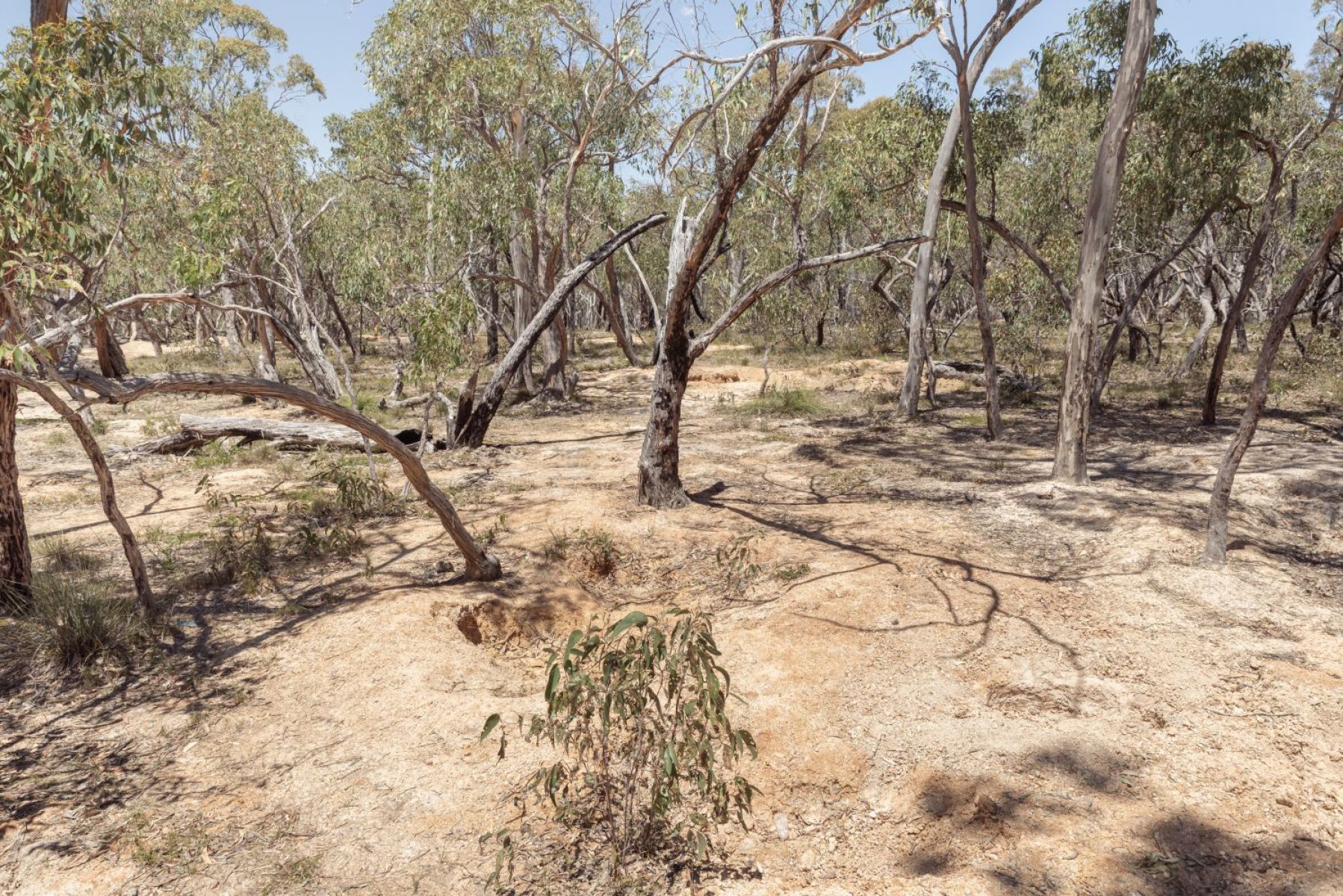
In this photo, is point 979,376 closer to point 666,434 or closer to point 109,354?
point 666,434

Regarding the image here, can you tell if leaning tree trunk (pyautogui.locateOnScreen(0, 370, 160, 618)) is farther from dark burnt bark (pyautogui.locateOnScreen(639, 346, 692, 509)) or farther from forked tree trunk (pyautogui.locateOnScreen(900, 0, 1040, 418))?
forked tree trunk (pyautogui.locateOnScreen(900, 0, 1040, 418))

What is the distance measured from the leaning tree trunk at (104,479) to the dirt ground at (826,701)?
398 mm

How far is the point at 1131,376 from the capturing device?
59.8 feet

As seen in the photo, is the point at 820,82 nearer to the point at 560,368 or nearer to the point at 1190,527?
the point at 560,368

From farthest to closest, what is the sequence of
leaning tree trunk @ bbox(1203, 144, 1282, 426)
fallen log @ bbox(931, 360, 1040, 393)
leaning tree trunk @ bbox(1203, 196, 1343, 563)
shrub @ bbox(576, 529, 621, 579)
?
fallen log @ bbox(931, 360, 1040, 393)
leaning tree trunk @ bbox(1203, 144, 1282, 426)
shrub @ bbox(576, 529, 621, 579)
leaning tree trunk @ bbox(1203, 196, 1343, 563)

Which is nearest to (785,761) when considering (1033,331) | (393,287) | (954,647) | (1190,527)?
(954,647)

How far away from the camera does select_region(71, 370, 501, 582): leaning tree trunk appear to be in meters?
4.36

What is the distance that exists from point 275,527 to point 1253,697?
8000mm

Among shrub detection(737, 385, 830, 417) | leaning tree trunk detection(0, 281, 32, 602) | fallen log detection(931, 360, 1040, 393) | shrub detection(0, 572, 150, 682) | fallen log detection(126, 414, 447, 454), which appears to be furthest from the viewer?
fallen log detection(931, 360, 1040, 393)

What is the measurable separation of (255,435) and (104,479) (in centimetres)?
702

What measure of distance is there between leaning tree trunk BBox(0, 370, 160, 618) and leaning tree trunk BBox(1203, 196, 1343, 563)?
7.71m

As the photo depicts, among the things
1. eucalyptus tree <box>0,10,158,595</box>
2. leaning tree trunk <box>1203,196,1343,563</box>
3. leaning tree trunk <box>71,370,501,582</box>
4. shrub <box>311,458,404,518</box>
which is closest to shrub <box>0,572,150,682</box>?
eucalyptus tree <box>0,10,158,595</box>

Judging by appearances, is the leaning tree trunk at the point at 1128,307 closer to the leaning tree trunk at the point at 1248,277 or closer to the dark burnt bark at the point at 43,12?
the leaning tree trunk at the point at 1248,277

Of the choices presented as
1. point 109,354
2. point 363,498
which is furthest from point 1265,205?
point 109,354
